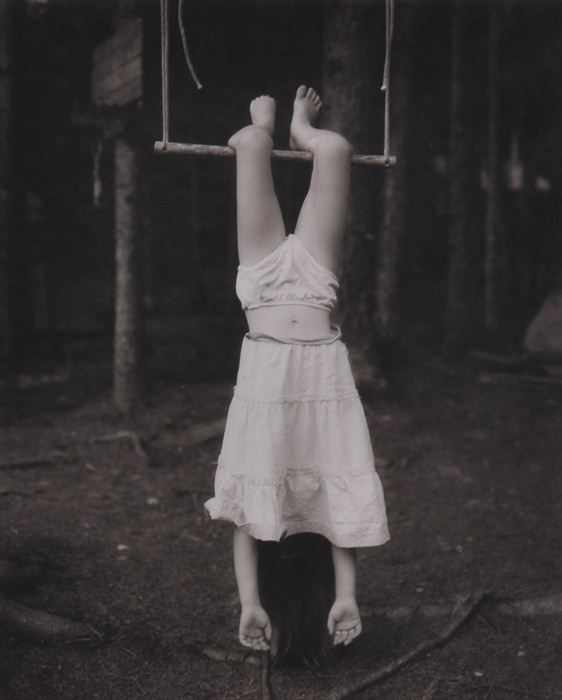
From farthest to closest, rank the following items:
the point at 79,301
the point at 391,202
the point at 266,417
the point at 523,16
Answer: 1. the point at 523,16
2. the point at 79,301
3. the point at 391,202
4. the point at 266,417

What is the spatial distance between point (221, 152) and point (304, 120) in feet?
1.31

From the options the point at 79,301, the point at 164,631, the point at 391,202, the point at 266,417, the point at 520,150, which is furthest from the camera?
the point at 520,150

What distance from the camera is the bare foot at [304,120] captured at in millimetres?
3021

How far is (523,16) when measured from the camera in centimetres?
1151

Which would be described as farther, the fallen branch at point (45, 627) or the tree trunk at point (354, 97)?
the tree trunk at point (354, 97)

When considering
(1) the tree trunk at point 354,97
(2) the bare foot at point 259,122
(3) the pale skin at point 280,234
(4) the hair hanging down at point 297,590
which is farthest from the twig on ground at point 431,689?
(1) the tree trunk at point 354,97

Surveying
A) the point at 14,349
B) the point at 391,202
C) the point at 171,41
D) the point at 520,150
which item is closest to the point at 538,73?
the point at 520,150

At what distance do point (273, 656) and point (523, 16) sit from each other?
10.4m

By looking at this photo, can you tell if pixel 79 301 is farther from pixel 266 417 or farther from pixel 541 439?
pixel 266 417

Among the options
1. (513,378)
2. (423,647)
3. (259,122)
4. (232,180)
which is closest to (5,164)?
(232,180)

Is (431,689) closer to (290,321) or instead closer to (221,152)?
(290,321)

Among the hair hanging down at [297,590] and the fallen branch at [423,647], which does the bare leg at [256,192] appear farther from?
the fallen branch at [423,647]

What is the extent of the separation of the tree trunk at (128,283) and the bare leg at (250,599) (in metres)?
4.61

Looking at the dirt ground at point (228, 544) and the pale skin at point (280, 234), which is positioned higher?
the pale skin at point (280, 234)
